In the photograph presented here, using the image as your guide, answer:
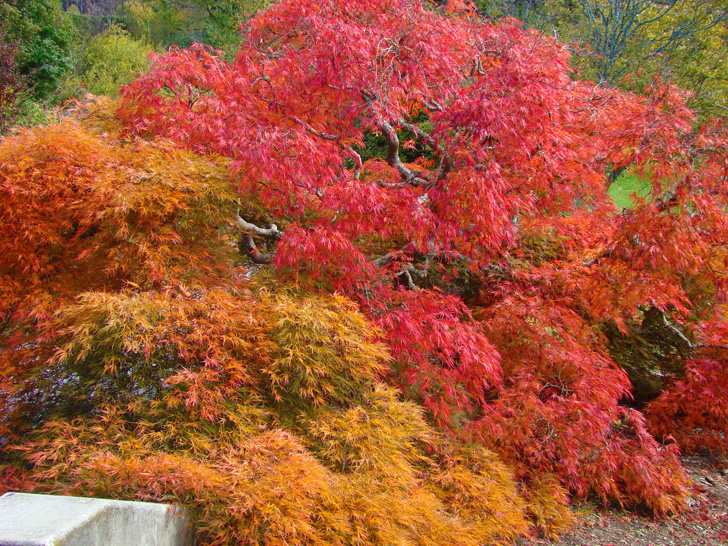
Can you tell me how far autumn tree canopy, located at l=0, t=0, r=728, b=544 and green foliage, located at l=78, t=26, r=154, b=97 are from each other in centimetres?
829

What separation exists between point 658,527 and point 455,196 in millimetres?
2466

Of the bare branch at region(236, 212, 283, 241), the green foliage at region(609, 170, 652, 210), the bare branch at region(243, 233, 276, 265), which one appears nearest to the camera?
the bare branch at region(236, 212, 283, 241)

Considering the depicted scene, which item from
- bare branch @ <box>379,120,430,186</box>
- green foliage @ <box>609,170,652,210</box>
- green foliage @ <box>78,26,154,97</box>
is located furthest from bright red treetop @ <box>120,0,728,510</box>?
green foliage @ <box>609,170,652,210</box>

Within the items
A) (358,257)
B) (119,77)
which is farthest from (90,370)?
(119,77)

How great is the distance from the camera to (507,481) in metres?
3.13

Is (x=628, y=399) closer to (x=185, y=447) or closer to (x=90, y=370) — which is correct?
(x=185, y=447)

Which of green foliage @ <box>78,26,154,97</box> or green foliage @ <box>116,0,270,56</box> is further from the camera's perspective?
green foliage @ <box>116,0,270,56</box>

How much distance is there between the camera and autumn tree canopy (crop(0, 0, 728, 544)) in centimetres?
223

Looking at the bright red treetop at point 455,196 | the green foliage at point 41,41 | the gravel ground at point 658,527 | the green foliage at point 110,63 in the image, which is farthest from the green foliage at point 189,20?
the gravel ground at point 658,527

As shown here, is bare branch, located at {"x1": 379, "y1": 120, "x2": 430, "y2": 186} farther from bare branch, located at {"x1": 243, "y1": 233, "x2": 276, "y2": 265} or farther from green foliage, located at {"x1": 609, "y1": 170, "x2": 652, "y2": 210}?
green foliage, located at {"x1": 609, "y1": 170, "x2": 652, "y2": 210}

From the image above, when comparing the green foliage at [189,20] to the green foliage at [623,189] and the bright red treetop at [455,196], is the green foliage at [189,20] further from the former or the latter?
the green foliage at [623,189]

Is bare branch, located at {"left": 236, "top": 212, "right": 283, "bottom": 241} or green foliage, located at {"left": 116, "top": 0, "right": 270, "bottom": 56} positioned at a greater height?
bare branch, located at {"left": 236, "top": 212, "right": 283, "bottom": 241}

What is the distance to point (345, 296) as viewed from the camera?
3.03 meters

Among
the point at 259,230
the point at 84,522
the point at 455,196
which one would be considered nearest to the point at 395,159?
the point at 455,196
